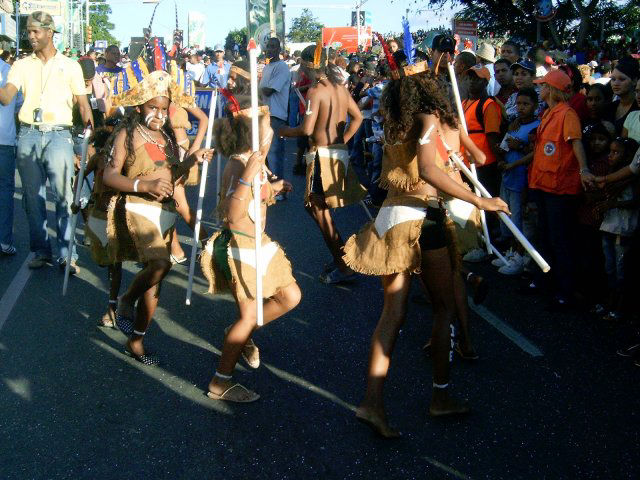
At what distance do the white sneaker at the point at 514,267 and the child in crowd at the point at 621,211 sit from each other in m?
1.24

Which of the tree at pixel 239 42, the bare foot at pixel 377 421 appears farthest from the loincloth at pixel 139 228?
the tree at pixel 239 42

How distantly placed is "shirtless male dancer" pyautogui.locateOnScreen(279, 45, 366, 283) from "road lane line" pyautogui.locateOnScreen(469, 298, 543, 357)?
1.26 meters

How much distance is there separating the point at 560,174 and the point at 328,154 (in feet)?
6.29

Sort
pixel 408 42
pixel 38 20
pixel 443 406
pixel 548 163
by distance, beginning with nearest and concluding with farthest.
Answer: pixel 443 406
pixel 408 42
pixel 548 163
pixel 38 20

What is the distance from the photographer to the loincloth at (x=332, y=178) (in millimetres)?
6438

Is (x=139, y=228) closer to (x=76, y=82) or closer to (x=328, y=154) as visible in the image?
(x=328, y=154)

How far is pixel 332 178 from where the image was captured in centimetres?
645

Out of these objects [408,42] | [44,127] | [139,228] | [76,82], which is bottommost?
[139,228]

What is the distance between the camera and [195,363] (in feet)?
15.6

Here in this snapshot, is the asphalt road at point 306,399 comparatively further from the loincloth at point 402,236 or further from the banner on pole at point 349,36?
the banner on pole at point 349,36

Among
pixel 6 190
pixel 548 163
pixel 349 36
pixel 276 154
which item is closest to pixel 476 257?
pixel 548 163

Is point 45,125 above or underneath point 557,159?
above

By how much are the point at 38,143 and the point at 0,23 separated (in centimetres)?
2661

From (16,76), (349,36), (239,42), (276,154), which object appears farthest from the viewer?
(239,42)
